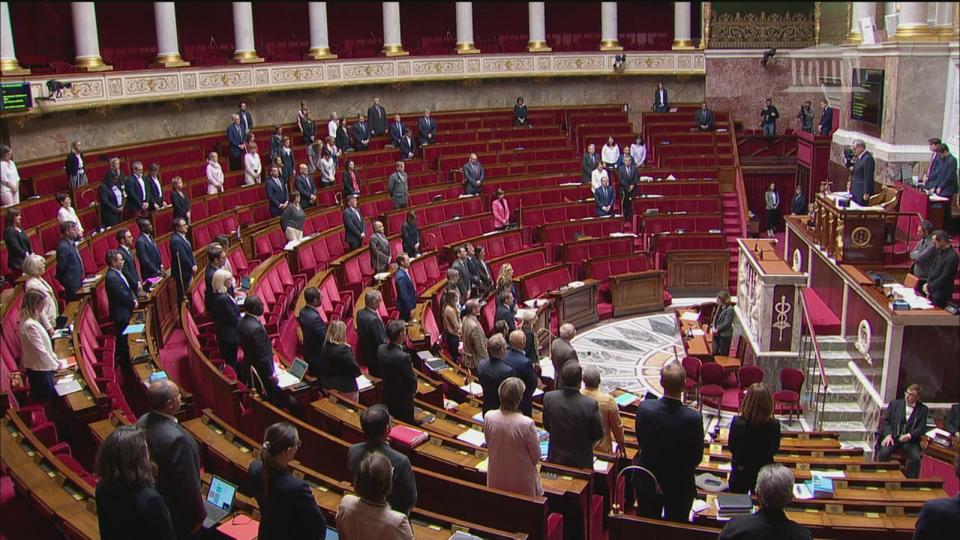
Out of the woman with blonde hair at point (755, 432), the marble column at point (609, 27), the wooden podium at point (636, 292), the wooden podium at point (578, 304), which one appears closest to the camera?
the woman with blonde hair at point (755, 432)

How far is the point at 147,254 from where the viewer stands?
9156mm

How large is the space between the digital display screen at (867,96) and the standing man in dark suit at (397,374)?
1088cm

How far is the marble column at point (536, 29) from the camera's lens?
21.5 meters

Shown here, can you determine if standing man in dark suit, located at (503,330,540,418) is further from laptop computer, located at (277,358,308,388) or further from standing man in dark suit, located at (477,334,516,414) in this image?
laptop computer, located at (277,358,308,388)

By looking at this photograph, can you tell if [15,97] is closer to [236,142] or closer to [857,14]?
[236,142]

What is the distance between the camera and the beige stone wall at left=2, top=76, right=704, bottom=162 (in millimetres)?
13477

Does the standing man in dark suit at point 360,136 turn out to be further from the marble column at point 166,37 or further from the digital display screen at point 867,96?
the digital display screen at point 867,96

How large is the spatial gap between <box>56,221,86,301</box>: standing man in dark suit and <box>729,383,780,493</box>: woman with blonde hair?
6.14 meters

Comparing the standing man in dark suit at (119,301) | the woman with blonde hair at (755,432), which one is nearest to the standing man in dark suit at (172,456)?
the woman with blonde hair at (755,432)

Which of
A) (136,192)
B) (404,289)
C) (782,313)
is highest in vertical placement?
(136,192)

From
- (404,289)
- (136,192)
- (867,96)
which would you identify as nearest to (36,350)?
(404,289)

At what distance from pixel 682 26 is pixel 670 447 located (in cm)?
1927

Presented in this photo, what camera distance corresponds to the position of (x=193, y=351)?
720cm

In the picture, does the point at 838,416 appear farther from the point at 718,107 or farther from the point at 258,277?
the point at 718,107
